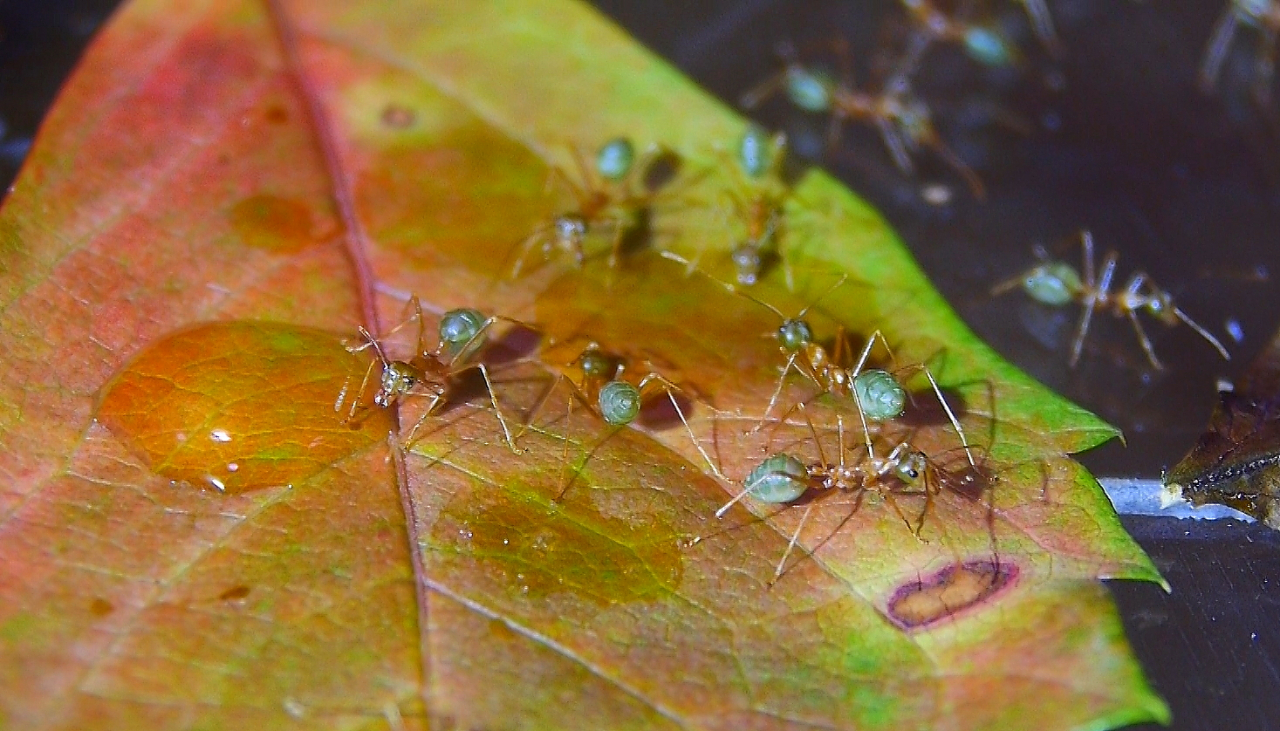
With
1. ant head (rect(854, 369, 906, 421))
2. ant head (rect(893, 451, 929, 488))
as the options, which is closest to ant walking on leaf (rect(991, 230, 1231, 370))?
ant head (rect(854, 369, 906, 421))

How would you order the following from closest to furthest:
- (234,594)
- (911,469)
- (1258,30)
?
(234,594) < (911,469) < (1258,30)

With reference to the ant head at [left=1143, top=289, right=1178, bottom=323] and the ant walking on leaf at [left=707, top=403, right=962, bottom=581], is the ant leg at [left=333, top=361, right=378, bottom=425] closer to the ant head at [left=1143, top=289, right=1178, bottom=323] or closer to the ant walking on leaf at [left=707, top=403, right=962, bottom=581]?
the ant walking on leaf at [left=707, top=403, right=962, bottom=581]

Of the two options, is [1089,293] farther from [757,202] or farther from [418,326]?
[418,326]

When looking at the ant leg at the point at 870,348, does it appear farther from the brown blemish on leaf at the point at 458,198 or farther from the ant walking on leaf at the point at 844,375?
the brown blemish on leaf at the point at 458,198

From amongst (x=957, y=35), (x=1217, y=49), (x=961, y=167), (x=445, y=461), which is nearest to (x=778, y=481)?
(x=445, y=461)

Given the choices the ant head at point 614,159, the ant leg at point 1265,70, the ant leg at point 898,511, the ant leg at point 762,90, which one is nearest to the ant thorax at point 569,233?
the ant head at point 614,159

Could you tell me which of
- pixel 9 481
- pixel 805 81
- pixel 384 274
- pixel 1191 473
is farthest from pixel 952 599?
pixel 805 81
